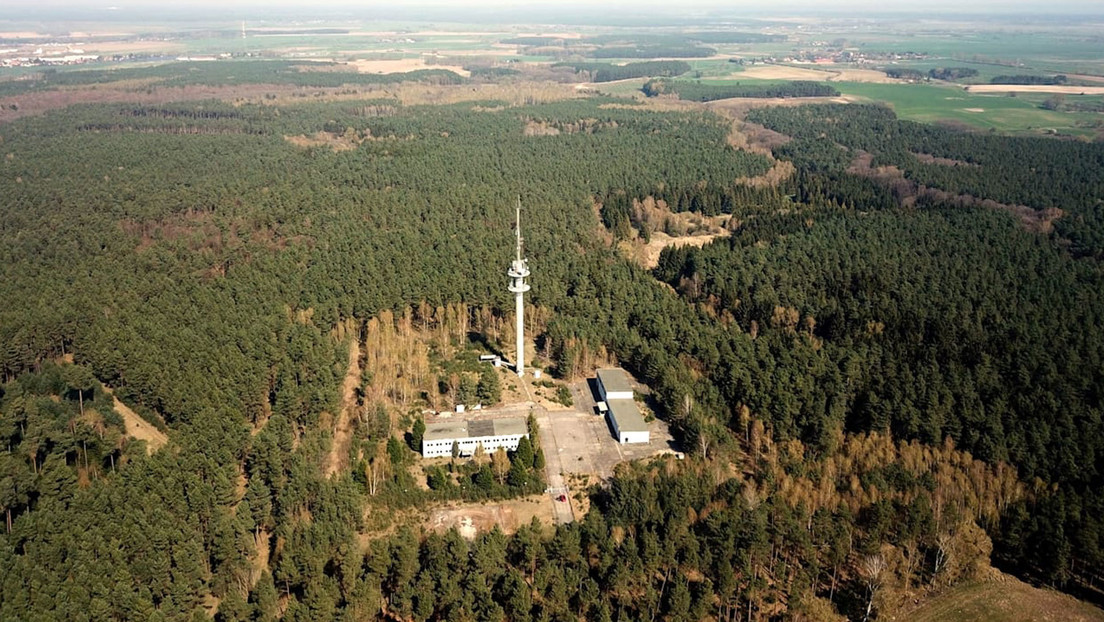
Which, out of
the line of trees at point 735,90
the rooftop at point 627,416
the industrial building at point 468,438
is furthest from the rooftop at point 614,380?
the line of trees at point 735,90

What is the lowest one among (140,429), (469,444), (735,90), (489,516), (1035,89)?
(489,516)

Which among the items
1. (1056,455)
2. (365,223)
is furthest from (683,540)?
(365,223)

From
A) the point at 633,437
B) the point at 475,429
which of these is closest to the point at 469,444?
the point at 475,429

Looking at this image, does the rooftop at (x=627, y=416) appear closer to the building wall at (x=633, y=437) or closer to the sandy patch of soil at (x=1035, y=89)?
the building wall at (x=633, y=437)

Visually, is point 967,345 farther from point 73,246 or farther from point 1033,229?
point 73,246

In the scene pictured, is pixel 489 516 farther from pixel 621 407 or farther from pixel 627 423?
pixel 621 407

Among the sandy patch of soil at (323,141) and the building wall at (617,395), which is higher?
the sandy patch of soil at (323,141)
